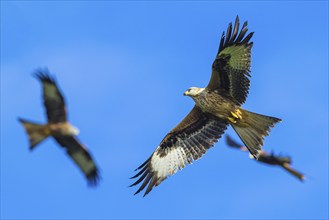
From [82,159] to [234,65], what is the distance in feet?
16.0

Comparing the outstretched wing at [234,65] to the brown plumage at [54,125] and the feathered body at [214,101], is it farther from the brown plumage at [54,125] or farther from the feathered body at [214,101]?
the brown plumage at [54,125]

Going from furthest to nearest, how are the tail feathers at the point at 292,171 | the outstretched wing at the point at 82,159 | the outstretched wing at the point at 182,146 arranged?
the outstretched wing at the point at 182,146, the tail feathers at the point at 292,171, the outstretched wing at the point at 82,159

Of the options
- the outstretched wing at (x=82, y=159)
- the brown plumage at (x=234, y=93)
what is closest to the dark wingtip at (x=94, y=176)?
the outstretched wing at (x=82, y=159)

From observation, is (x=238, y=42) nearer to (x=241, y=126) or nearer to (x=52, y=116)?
(x=241, y=126)

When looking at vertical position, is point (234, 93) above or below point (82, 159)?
above

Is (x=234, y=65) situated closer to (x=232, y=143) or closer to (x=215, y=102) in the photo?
(x=215, y=102)

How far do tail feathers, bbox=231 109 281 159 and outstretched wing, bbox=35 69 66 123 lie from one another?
5.07 m

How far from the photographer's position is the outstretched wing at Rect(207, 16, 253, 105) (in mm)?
16250

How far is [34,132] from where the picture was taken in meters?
11.9

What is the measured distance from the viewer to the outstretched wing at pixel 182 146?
17.0m

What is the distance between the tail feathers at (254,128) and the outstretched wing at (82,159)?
450cm

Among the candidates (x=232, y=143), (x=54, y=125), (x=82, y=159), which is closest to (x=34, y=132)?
(x=54, y=125)

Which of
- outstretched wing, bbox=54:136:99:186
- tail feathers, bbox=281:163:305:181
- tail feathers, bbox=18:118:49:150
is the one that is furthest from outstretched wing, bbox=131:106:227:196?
tail feathers, bbox=18:118:49:150

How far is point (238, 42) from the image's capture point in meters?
16.2
